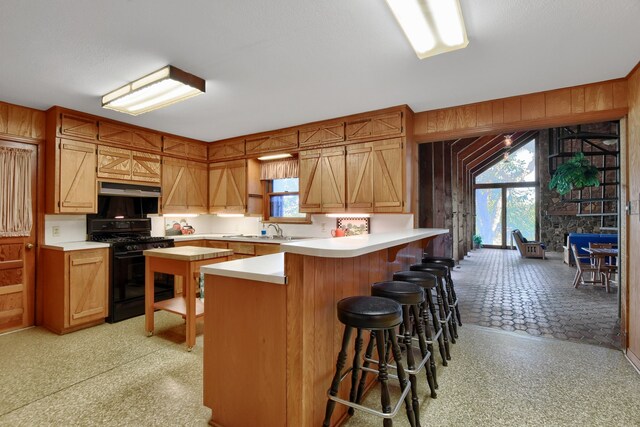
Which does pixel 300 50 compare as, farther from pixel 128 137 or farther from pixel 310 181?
pixel 128 137

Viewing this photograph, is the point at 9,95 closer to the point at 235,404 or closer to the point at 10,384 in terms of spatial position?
the point at 10,384

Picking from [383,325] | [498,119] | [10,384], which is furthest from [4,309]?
[498,119]

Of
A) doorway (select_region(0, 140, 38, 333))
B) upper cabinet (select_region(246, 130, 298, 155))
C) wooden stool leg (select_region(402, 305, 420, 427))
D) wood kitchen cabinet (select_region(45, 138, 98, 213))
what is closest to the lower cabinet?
doorway (select_region(0, 140, 38, 333))

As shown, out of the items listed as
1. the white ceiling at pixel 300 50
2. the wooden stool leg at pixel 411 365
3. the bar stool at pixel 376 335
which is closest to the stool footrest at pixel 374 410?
the bar stool at pixel 376 335

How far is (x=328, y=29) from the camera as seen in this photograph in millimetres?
2170

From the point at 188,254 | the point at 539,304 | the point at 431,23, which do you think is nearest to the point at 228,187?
the point at 188,254

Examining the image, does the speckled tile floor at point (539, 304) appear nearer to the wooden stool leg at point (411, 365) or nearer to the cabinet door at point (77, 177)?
the wooden stool leg at point (411, 365)

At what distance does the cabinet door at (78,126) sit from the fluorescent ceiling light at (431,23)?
12.8 feet

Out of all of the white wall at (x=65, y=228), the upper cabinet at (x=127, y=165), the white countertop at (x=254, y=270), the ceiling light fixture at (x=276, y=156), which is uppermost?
the ceiling light fixture at (x=276, y=156)

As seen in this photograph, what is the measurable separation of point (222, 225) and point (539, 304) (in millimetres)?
5271

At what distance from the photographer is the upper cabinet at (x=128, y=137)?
161 inches

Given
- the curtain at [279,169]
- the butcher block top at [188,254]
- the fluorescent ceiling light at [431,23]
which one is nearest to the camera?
the fluorescent ceiling light at [431,23]

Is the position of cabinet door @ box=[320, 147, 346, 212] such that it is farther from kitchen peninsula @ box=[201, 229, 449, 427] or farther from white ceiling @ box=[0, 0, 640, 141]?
kitchen peninsula @ box=[201, 229, 449, 427]

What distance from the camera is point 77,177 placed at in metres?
3.83
